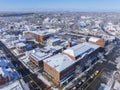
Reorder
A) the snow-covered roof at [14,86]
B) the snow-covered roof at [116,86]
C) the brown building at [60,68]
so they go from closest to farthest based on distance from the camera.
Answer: the snow-covered roof at [14,86] < the snow-covered roof at [116,86] < the brown building at [60,68]

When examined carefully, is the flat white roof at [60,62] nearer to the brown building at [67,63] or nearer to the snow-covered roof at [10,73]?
the brown building at [67,63]

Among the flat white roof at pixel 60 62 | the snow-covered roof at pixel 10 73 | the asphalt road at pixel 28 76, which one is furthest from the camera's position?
the snow-covered roof at pixel 10 73

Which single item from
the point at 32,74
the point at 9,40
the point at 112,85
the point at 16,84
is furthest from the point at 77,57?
the point at 9,40

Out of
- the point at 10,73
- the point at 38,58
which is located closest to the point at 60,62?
the point at 38,58

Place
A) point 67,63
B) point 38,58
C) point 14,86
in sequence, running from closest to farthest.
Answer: point 14,86, point 67,63, point 38,58

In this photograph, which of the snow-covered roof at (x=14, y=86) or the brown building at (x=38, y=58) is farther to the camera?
the brown building at (x=38, y=58)

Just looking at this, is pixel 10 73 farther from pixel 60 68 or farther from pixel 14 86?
pixel 60 68

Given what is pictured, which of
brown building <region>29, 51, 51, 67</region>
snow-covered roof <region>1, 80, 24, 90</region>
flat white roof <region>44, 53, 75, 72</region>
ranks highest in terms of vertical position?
flat white roof <region>44, 53, 75, 72</region>

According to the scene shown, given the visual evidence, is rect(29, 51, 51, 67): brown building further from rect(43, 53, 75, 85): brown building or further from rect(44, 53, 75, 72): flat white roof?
rect(44, 53, 75, 72): flat white roof

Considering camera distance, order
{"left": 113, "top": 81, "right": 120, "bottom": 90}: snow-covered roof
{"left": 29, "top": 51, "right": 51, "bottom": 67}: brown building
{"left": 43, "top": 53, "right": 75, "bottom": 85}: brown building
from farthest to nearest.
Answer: {"left": 29, "top": 51, "right": 51, "bottom": 67}: brown building → {"left": 43, "top": 53, "right": 75, "bottom": 85}: brown building → {"left": 113, "top": 81, "right": 120, "bottom": 90}: snow-covered roof

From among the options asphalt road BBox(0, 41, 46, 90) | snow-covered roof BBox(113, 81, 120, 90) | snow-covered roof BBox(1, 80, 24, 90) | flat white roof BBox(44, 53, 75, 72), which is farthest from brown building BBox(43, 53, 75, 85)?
snow-covered roof BBox(113, 81, 120, 90)

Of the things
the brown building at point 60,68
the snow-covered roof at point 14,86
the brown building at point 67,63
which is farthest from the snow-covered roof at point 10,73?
the brown building at point 60,68
